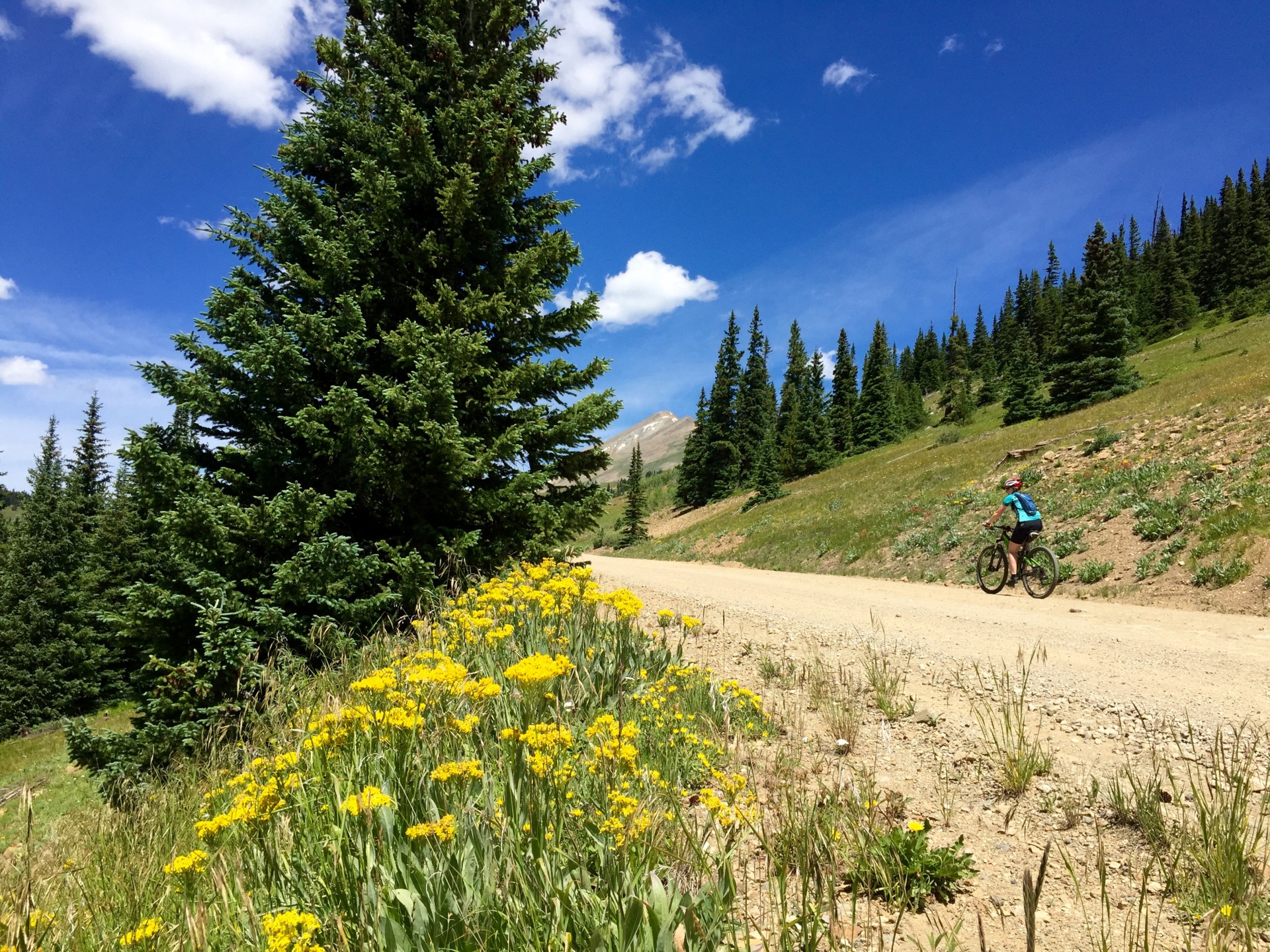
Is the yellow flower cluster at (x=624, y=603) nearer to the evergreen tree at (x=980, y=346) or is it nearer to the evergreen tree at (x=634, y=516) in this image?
the evergreen tree at (x=634, y=516)

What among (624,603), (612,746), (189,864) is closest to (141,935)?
(189,864)

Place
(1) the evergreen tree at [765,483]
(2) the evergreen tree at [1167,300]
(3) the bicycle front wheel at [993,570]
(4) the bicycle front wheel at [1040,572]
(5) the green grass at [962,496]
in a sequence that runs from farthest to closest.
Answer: (2) the evergreen tree at [1167,300], (1) the evergreen tree at [765,483], (5) the green grass at [962,496], (3) the bicycle front wheel at [993,570], (4) the bicycle front wheel at [1040,572]

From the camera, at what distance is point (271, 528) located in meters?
6.48

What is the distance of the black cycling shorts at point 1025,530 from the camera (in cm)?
1122

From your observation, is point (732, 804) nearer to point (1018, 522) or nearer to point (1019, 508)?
point (1019, 508)

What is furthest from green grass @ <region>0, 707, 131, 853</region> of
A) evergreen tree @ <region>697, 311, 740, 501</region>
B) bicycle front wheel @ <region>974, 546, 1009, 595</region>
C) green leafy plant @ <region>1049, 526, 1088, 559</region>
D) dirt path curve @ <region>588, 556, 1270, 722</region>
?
evergreen tree @ <region>697, 311, 740, 501</region>

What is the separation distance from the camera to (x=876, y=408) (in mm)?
62000

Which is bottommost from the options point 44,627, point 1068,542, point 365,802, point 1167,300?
point 44,627

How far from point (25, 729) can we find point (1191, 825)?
39.5m

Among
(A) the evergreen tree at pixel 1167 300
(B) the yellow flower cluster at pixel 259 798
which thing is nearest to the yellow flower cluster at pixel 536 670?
(B) the yellow flower cluster at pixel 259 798

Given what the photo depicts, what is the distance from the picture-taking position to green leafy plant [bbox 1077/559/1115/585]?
37.3 feet

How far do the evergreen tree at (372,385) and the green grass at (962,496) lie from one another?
12068 mm

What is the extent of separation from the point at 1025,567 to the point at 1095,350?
118 feet

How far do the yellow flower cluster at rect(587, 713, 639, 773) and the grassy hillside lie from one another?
11110 millimetres
